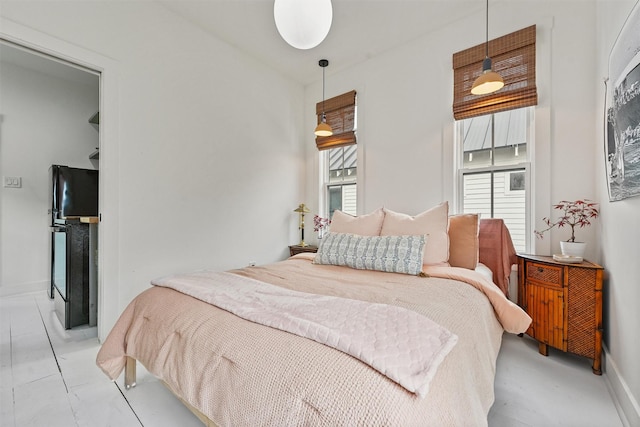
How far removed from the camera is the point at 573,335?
1.88 metres

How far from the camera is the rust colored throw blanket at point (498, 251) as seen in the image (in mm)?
2309

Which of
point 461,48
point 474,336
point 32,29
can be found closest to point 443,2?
point 461,48

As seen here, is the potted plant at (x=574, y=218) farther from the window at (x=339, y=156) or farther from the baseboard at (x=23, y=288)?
the baseboard at (x=23, y=288)

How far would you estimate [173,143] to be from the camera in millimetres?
2764

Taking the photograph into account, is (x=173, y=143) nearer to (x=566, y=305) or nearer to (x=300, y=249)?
(x=300, y=249)

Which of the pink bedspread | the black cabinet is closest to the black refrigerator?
the black cabinet

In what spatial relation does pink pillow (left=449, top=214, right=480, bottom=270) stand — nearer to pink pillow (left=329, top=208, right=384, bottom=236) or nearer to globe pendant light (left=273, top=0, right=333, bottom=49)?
pink pillow (left=329, top=208, right=384, bottom=236)

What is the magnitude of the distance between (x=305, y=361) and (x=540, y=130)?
270 cm

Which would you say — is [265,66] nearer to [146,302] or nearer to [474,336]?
[146,302]

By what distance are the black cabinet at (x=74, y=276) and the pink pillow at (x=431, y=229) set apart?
112 inches

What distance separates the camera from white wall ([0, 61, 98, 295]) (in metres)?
3.54

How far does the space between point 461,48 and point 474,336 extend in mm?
2799

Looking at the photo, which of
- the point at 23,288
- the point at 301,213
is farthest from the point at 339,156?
the point at 23,288

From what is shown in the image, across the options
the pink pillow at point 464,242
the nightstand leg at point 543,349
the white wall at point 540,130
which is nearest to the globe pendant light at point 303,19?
the white wall at point 540,130
